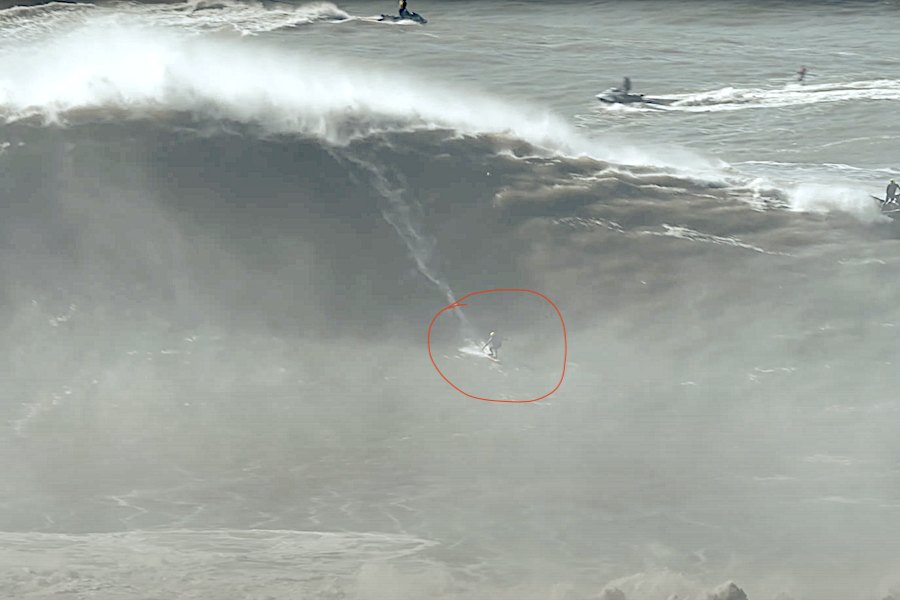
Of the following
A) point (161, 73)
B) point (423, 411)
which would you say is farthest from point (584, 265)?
point (161, 73)

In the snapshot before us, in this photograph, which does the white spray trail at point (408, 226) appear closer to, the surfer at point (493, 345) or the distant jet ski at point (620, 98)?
the surfer at point (493, 345)

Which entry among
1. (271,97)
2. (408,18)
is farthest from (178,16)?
(271,97)

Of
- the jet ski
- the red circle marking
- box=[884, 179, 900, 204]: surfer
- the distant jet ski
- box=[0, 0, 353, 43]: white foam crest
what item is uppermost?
box=[0, 0, 353, 43]: white foam crest

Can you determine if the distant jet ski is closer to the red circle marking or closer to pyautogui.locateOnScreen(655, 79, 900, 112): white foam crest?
pyautogui.locateOnScreen(655, 79, 900, 112): white foam crest

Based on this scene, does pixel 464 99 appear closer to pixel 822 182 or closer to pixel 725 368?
pixel 822 182

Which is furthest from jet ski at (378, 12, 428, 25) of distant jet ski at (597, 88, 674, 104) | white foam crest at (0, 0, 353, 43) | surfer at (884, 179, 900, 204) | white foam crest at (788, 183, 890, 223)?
surfer at (884, 179, 900, 204)

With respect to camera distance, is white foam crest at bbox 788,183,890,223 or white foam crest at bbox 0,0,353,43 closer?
white foam crest at bbox 788,183,890,223
